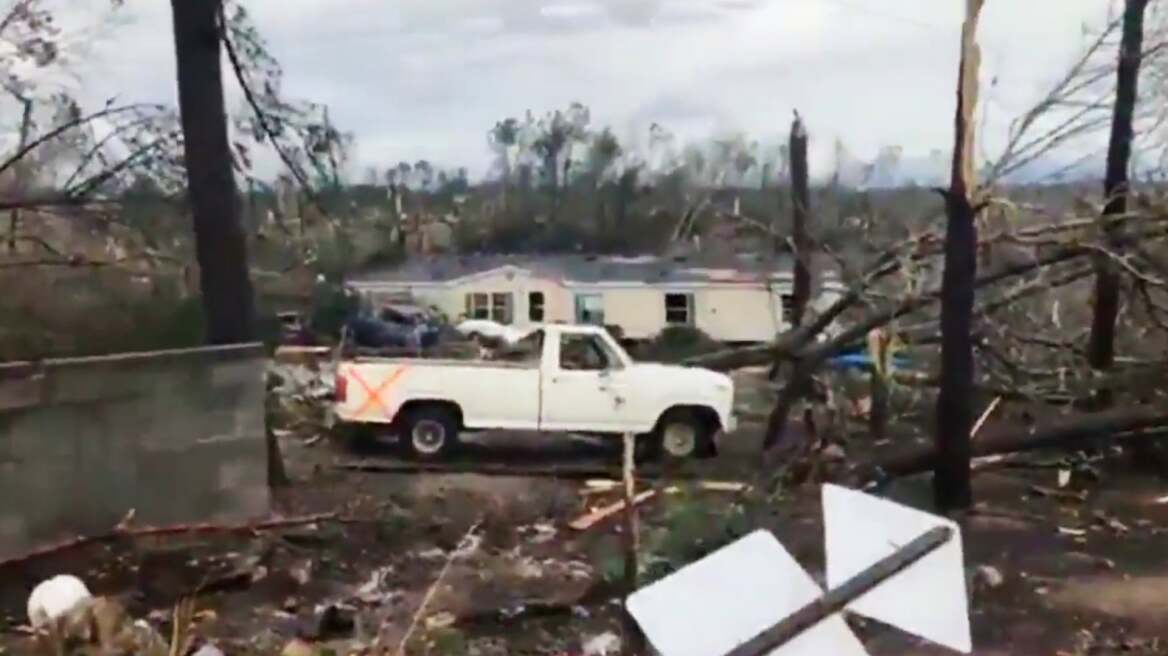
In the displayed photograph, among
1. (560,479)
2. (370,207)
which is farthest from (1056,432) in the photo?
(370,207)

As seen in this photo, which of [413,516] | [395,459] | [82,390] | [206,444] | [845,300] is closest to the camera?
[82,390]

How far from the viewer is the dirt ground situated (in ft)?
23.8

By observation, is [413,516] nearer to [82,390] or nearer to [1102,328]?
[82,390]

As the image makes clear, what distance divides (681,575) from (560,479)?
11.8 meters

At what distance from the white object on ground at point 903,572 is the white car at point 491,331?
1450cm

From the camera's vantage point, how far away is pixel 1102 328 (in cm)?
1355

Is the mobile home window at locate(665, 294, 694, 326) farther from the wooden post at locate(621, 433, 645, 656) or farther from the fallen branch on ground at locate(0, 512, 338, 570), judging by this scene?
the wooden post at locate(621, 433, 645, 656)

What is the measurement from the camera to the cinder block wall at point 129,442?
8297 millimetres

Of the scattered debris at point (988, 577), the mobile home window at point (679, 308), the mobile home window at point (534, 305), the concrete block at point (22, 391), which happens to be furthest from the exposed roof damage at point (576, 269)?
the concrete block at point (22, 391)

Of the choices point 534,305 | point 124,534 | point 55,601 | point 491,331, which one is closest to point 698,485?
point 124,534

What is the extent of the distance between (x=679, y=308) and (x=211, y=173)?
40.0 feet

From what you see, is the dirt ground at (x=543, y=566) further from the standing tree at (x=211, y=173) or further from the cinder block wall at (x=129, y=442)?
the standing tree at (x=211, y=173)

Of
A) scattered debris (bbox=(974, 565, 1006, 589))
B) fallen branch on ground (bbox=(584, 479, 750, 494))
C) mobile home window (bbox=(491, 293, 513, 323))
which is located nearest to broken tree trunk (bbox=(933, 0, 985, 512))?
fallen branch on ground (bbox=(584, 479, 750, 494))

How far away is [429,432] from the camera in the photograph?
50.8 ft
